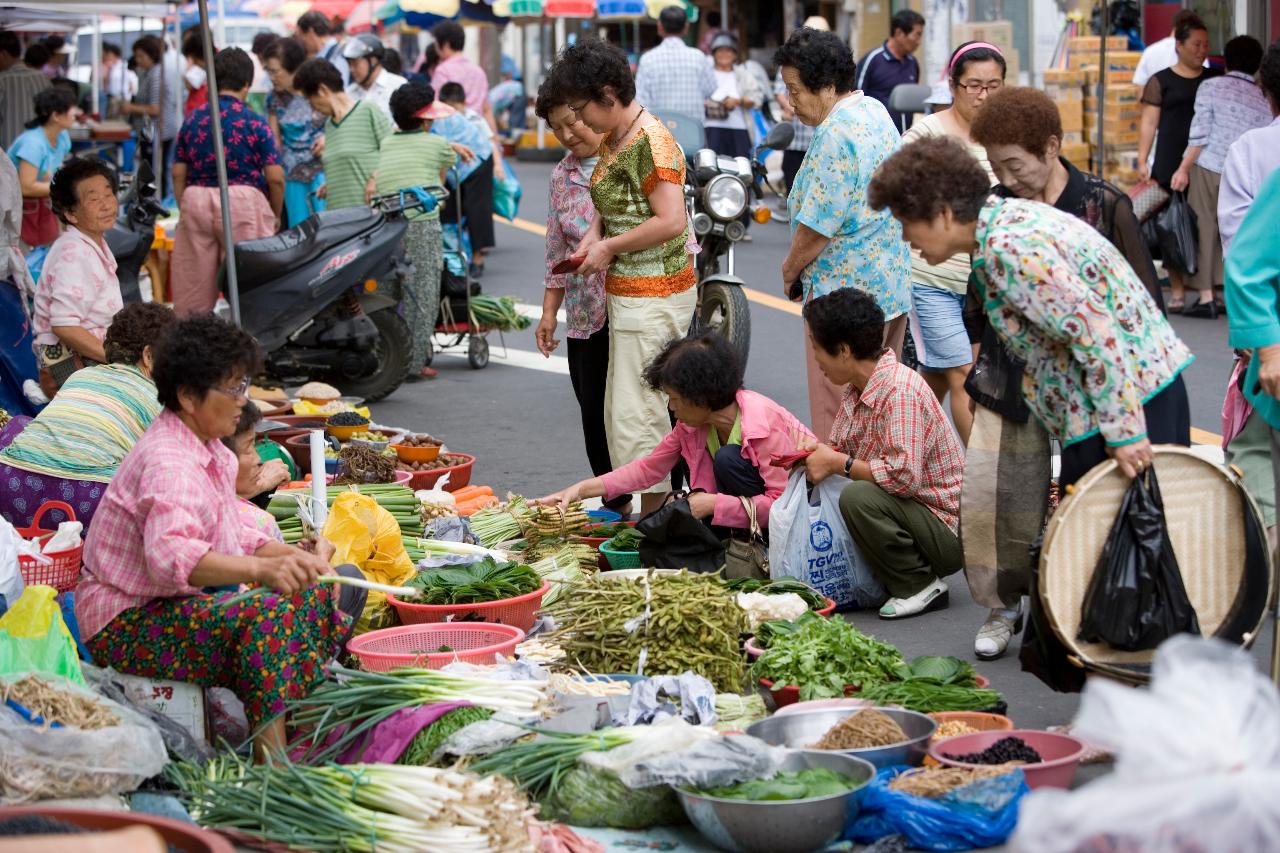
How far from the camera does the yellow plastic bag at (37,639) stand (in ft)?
15.3

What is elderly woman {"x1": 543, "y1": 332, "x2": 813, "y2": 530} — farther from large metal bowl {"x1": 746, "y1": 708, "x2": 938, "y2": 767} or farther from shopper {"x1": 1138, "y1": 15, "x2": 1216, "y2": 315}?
shopper {"x1": 1138, "y1": 15, "x2": 1216, "y2": 315}

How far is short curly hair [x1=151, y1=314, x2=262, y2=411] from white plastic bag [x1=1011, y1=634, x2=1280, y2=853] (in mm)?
2746

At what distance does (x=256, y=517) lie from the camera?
5.68 meters

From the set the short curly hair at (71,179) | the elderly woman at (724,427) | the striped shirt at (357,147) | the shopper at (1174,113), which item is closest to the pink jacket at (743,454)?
the elderly woman at (724,427)

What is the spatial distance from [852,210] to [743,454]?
1166 mm

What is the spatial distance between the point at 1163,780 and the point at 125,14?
12.3 m

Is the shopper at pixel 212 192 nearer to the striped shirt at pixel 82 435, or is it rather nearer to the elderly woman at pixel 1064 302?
the striped shirt at pixel 82 435

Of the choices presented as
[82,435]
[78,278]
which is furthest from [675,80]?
[82,435]

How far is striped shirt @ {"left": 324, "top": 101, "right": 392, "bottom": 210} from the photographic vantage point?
1166 cm

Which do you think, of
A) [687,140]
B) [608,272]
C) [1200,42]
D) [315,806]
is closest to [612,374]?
[608,272]

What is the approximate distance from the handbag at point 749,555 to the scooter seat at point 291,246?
14.5 ft

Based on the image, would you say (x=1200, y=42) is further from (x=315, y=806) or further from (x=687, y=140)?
(x=315, y=806)

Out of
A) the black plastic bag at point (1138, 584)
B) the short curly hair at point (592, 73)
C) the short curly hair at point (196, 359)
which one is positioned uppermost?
the short curly hair at point (592, 73)

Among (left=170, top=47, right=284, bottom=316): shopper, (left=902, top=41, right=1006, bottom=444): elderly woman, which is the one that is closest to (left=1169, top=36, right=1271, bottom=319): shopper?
(left=902, top=41, right=1006, bottom=444): elderly woman
